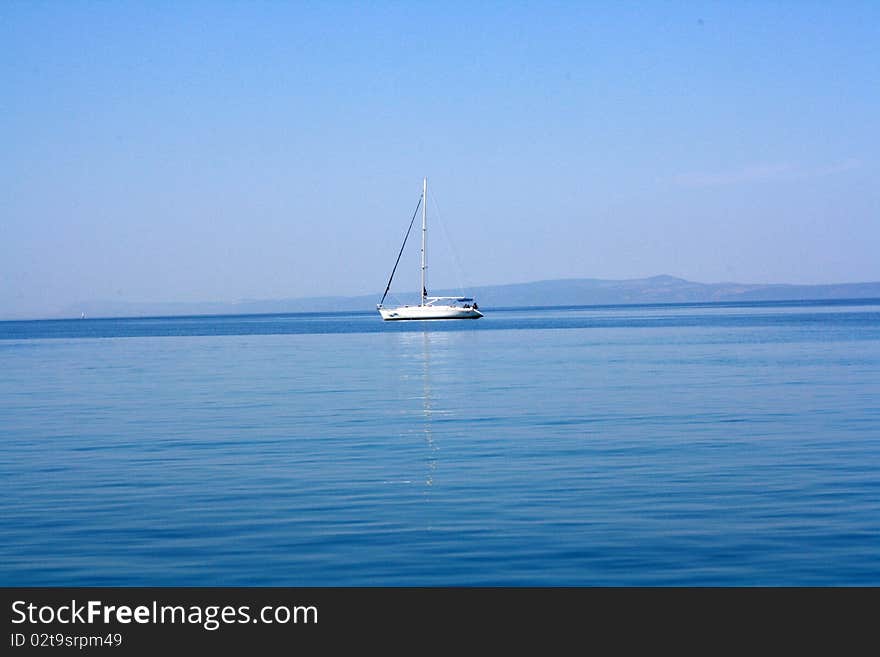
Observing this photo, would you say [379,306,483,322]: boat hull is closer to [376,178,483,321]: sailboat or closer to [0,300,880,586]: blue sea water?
[376,178,483,321]: sailboat

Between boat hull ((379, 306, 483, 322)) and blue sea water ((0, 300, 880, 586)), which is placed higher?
blue sea water ((0, 300, 880, 586))

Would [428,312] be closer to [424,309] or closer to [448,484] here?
[424,309]

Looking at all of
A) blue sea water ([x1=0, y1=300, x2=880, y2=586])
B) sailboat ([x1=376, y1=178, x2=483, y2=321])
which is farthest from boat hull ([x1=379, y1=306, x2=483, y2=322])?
blue sea water ([x1=0, y1=300, x2=880, y2=586])

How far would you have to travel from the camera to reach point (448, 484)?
20.3 meters

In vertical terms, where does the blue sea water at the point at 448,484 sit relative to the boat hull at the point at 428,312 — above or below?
above

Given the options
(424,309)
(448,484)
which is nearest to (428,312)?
(424,309)

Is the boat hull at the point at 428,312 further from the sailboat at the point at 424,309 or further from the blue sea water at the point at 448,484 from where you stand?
the blue sea water at the point at 448,484

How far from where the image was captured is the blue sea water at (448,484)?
14234 mm

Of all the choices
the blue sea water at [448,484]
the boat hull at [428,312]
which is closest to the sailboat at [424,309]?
the boat hull at [428,312]

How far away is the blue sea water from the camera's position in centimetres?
1423

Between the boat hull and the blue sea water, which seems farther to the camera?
the boat hull
